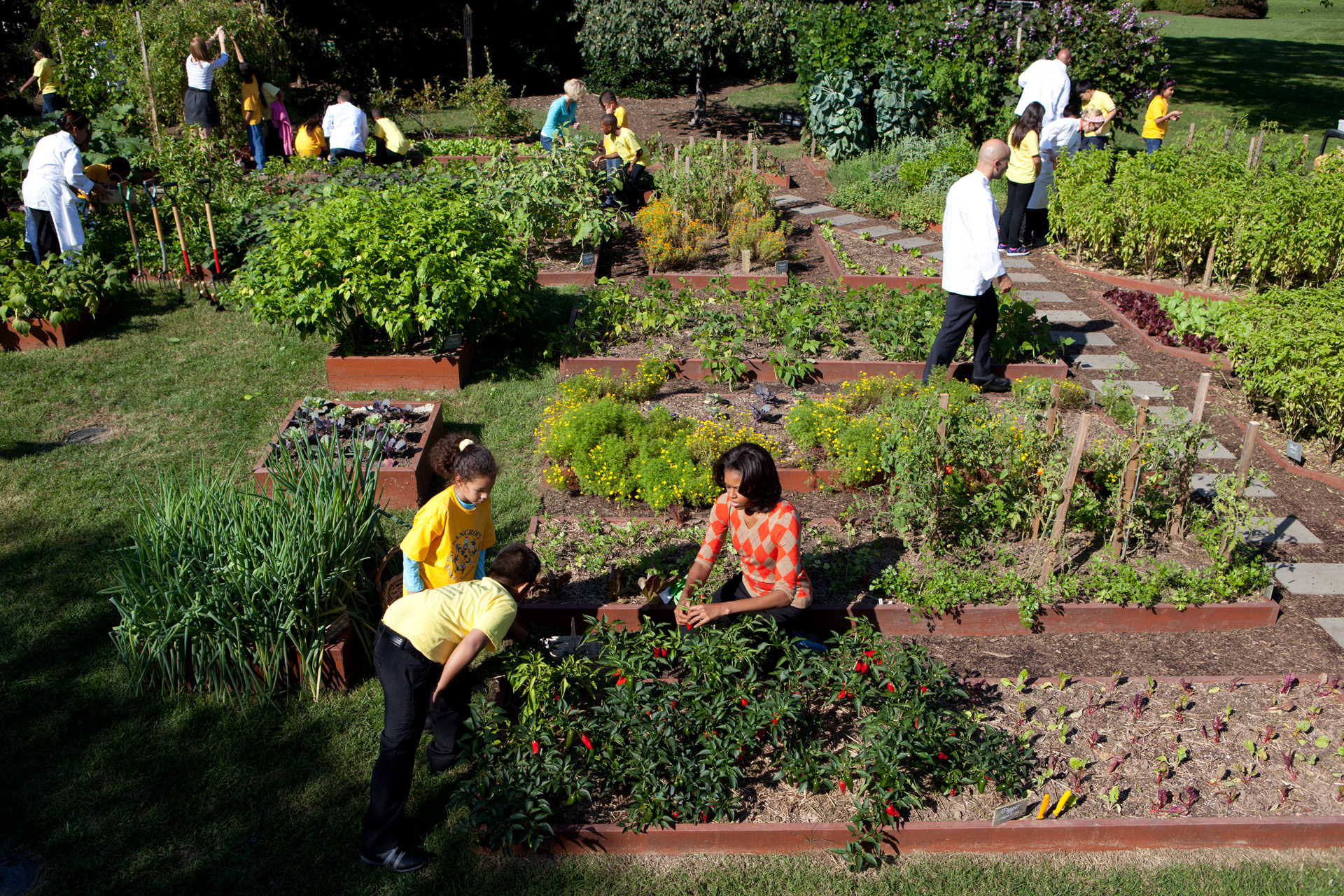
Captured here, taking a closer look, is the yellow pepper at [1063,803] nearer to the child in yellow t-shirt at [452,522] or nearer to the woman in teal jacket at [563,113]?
the child in yellow t-shirt at [452,522]

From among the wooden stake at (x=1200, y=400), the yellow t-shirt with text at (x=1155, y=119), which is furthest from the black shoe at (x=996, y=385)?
the yellow t-shirt with text at (x=1155, y=119)

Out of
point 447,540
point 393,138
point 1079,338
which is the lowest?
point 1079,338

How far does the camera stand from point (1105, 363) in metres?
8.20

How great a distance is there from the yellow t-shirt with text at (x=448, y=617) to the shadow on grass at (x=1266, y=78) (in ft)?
55.5

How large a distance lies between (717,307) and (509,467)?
120 inches

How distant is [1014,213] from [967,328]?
4113 millimetres

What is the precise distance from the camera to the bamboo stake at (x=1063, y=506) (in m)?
5.04

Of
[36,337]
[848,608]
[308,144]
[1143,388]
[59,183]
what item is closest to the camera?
[848,608]

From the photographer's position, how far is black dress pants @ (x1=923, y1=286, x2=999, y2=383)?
6.94 metres

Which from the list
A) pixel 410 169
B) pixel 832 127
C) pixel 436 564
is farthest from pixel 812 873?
pixel 832 127

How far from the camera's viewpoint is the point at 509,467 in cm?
655

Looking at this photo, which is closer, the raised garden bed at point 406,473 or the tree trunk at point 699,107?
the raised garden bed at point 406,473

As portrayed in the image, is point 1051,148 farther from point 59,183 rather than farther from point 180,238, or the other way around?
point 59,183

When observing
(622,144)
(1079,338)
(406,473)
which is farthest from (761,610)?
(622,144)
